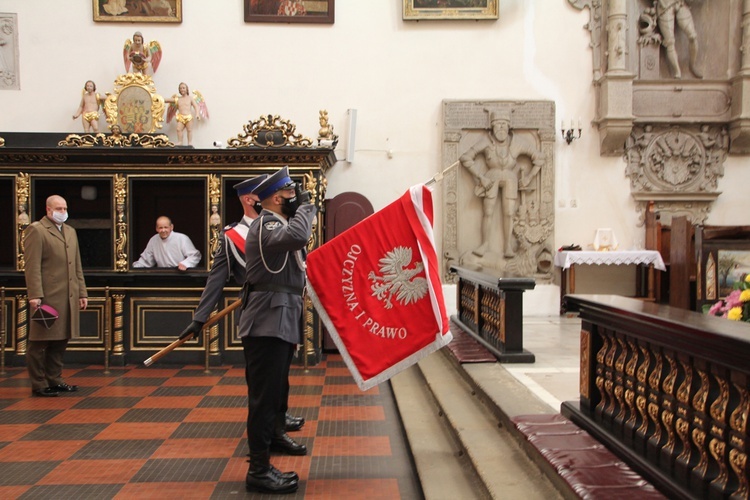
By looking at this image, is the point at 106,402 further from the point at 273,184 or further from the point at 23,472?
the point at 273,184

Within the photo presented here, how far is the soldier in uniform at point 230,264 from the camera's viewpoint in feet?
11.5

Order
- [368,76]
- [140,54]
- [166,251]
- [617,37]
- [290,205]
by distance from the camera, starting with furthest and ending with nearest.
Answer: [368,76]
[617,37]
[140,54]
[166,251]
[290,205]

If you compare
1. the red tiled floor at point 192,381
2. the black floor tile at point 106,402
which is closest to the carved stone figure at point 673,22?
the red tiled floor at point 192,381

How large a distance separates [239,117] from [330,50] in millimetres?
1571

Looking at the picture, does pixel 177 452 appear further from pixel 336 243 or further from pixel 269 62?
pixel 269 62

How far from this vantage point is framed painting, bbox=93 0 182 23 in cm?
869

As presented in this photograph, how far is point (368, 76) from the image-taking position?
878 cm

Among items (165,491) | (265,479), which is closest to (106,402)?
(165,491)

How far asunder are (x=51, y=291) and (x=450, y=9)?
247 inches

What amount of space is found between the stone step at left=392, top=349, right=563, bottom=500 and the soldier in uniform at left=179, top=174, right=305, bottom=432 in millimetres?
910

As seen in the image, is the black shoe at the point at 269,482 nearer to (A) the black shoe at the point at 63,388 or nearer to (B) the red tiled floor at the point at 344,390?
(B) the red tiled floor at the point at 344,390

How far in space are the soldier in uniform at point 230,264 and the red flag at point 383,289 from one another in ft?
1.95

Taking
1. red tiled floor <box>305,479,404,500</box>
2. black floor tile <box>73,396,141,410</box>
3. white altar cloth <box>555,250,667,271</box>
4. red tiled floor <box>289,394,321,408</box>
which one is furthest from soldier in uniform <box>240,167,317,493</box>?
white altar cloth <box>555,250,667,271</box>

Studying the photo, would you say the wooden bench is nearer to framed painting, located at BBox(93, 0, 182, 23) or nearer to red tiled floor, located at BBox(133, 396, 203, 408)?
red tiled floor, located at BBox(133, 396, 203, 408)
